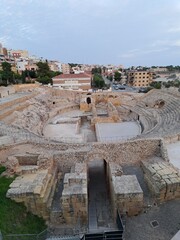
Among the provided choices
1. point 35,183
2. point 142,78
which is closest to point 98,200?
point 35,183

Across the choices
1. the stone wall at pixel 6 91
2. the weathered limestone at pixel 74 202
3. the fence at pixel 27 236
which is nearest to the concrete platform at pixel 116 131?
the weathered limestone at pixel 74 202

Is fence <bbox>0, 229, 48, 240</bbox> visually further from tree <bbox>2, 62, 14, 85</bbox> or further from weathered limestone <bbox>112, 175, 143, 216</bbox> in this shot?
tree <bbox>2, 62, 14, 85</bbox>

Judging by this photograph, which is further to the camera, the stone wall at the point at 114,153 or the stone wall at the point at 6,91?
the stone wall at the point at 6,91

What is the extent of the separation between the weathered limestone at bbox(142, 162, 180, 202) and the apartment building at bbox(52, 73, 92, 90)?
114ft

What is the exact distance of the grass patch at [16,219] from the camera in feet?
20.0

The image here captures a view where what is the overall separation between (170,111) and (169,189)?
579 inches

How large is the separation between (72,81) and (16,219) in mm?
36017

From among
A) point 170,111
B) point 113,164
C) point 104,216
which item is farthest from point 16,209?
point 170,111

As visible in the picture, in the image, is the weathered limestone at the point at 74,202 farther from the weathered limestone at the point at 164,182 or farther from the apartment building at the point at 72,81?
the apartment building at the point at 72,81

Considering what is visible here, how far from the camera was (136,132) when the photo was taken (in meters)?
16.7

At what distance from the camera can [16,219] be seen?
6.44 m

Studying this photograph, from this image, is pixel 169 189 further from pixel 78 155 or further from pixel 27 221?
pixel 27 221

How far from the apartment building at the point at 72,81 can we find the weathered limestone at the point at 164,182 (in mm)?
34791

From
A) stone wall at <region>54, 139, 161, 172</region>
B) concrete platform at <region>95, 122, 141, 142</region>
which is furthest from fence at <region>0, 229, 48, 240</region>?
concrete platform at <region>95, 122, 141, 142</region>
